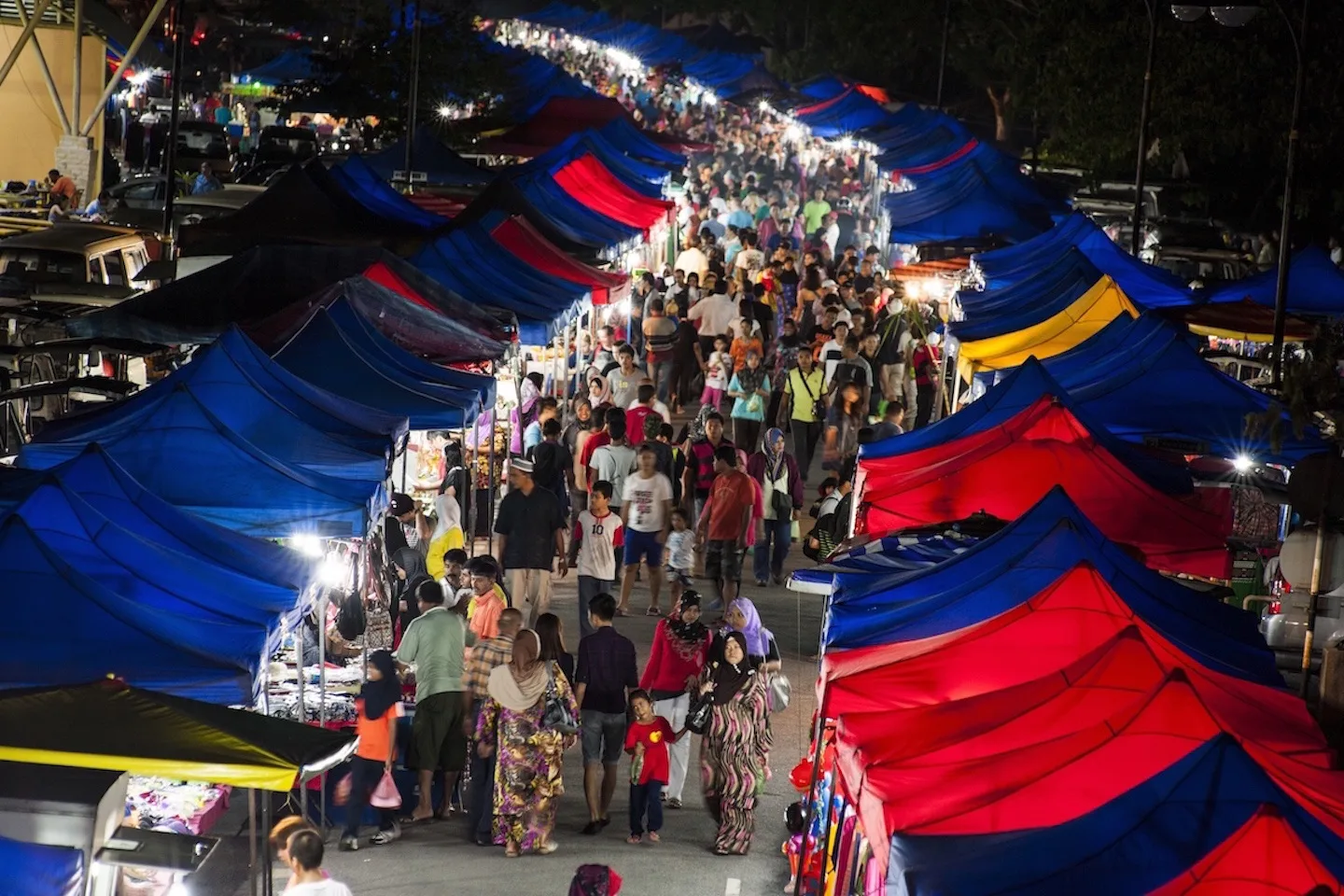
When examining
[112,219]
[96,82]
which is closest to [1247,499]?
[112,219]

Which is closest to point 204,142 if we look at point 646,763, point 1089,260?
point 1089,260

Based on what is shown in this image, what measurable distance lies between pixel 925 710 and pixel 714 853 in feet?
10.8

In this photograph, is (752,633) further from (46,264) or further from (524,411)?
(46,264)

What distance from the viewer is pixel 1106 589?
29.7 ft

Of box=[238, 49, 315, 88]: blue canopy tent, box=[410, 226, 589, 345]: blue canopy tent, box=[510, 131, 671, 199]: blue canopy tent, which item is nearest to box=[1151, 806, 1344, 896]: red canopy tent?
box=[410, 226, 589, 345]: blue canopy tent

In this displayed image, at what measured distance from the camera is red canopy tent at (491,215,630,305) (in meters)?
19.7

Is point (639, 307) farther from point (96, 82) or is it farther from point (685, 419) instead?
point (96, 82)

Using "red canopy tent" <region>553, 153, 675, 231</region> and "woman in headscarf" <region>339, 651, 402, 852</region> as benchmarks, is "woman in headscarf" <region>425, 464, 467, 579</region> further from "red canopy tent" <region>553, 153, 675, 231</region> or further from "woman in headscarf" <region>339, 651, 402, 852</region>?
"red canopy tent" <region>553, 153, 675, 231</region>

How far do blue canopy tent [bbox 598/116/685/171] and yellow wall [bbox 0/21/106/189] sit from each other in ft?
31.4

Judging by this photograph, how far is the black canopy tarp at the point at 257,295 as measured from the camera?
50.2ft

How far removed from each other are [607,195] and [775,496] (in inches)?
425

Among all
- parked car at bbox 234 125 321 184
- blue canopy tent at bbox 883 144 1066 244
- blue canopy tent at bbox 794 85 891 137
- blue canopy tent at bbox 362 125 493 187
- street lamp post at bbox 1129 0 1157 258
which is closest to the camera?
street lamp post at bbox 1129 0 1157 258

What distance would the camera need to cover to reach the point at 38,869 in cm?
707

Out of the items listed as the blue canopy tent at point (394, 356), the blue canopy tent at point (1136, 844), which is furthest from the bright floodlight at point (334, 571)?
the blue canopy tent at point (1136, 844)
